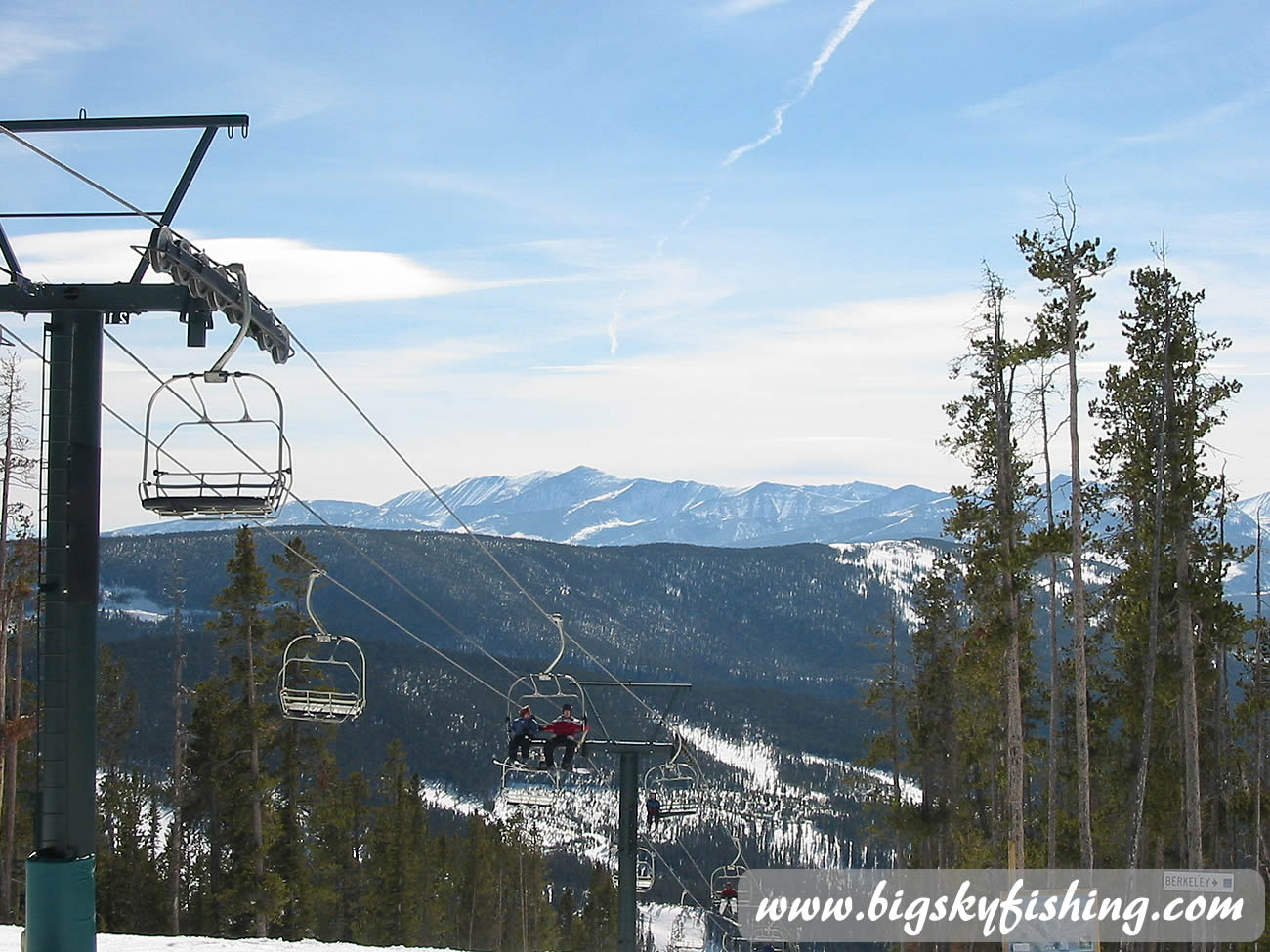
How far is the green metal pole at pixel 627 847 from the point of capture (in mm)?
19922

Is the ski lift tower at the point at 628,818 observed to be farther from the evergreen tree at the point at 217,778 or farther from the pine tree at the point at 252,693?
the evergreen tree at the point at 217,778

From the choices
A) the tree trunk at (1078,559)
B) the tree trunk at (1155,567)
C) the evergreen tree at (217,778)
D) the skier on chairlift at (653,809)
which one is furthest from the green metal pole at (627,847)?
the evergreen tree at (217,778)

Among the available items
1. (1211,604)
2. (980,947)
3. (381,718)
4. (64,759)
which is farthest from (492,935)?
(381,718)

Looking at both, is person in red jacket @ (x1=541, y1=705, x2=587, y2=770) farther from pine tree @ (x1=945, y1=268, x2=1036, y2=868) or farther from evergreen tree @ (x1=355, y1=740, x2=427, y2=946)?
evergreen tree @ (x1=355, y1=740, x2=427, y2=946)

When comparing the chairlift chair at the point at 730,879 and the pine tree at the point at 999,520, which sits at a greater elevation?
the pine tree at the point at 999,520

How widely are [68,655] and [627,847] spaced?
12.1 m

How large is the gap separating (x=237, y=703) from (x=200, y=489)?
2374 cm

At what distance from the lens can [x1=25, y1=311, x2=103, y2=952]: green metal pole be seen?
10.3 meters

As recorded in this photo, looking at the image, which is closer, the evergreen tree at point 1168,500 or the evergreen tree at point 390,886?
the evergreen tree at point 1168,500

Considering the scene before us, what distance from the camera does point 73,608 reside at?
10508 millimetres

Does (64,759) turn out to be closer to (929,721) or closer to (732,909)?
(732,909)

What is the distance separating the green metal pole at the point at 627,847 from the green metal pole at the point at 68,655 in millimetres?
10495

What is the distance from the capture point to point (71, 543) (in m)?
10.6

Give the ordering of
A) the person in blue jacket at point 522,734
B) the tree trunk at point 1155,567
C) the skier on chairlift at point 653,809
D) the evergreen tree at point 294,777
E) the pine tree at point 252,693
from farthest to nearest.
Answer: the evergreen tree at point 294,777, the pine tree at point 252,693, the tree trunk at point 1155,567, the skier on chairlift at point 653,809, the person in blue jacket at point 522,734
